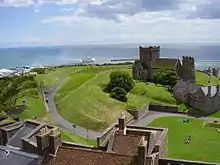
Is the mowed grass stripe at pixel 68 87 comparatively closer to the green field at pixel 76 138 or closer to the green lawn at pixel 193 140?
the green field at pixel 76 138

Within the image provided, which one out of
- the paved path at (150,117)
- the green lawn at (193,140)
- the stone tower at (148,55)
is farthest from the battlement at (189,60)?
the green lawn at (193,140)

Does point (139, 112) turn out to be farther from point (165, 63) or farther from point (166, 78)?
point (165, 63)

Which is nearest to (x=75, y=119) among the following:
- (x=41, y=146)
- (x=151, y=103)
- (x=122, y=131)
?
(x=151, y=103)

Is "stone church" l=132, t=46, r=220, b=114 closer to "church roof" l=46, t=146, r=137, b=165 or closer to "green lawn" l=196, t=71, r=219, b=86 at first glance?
"green lawn" l=196, t=71, r=219, b=86

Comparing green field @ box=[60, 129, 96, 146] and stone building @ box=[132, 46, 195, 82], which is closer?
green field @ box=[60, 129, 96, 146]

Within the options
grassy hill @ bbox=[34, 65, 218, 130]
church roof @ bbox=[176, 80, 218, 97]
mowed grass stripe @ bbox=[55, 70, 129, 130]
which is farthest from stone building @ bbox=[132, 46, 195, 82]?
mowed grass stripe @ bbox=[55, 70, 129, 130]
